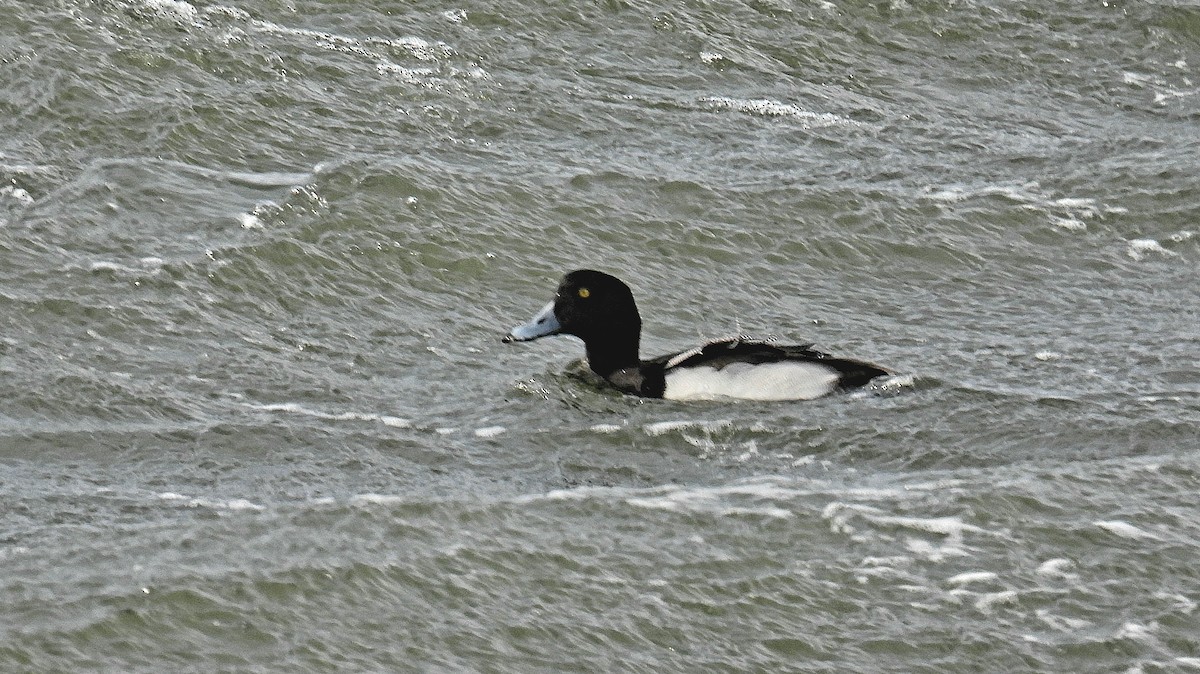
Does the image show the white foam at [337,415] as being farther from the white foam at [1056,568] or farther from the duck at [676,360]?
the white foam at [1056,568]

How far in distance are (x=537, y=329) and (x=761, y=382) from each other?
117 cm

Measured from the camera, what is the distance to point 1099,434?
7789 mm

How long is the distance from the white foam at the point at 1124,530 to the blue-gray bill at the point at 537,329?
3.02 m

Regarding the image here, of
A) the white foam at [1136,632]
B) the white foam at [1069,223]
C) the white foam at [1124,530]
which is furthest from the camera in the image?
the white foam at [1069,223]

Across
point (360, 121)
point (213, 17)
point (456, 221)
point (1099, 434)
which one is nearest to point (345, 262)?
point (456, 221)

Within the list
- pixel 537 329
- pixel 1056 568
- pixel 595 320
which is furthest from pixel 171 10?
pixel 1056 568

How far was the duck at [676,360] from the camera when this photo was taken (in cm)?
837

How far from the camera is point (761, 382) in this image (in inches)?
332

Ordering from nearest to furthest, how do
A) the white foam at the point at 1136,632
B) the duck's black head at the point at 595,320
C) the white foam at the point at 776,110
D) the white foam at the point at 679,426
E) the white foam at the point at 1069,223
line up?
1. the white foam at the point at 1136,632
2. the white foam at the point at 679,426
3. the duck's black head at the point at 595,320
4. the white foam at the point at 1069,223
5. the white foam at the point at 776,110

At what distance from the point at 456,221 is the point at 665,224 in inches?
45.4

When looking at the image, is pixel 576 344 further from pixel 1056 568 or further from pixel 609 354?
pixel 1056 568

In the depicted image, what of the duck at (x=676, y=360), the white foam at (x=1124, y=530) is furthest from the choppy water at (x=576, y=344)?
the duck at (x=676, y=360)

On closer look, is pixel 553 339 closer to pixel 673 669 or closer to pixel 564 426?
pixel 564 426

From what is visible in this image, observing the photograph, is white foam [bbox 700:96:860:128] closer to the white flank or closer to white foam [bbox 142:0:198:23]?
white foam [bbox 142:0:198:23]
